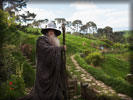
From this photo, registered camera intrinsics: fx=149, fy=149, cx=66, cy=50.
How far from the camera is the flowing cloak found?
3.66 meters

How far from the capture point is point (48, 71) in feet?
12.2

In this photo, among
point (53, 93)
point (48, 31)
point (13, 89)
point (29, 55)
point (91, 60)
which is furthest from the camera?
point (91, 60)

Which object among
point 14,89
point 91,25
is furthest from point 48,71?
point 91,25

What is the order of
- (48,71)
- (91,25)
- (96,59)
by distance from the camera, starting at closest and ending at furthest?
(48,71)
(96,59)
(91,25)

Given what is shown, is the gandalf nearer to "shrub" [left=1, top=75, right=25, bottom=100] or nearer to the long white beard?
the long white beard

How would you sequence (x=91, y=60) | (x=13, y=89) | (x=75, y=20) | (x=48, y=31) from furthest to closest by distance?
(x=75, y=20), (x=91, y=60), (x=13, y=89), (x=48, y=31)

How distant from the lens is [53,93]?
3.65 meters

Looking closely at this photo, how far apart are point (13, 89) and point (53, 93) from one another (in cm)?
337

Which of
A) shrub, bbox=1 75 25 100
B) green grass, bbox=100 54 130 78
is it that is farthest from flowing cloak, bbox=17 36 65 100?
green grass, bbox=100 54 130 78

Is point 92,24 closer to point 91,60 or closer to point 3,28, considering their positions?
point 91,60

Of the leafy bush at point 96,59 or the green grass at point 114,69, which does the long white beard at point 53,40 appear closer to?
the green grass at point 114,69

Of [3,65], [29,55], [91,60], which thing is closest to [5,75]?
[3,65]

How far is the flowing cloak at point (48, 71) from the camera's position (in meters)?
3.66

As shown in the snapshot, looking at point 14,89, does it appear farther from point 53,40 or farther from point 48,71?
point 53,40
